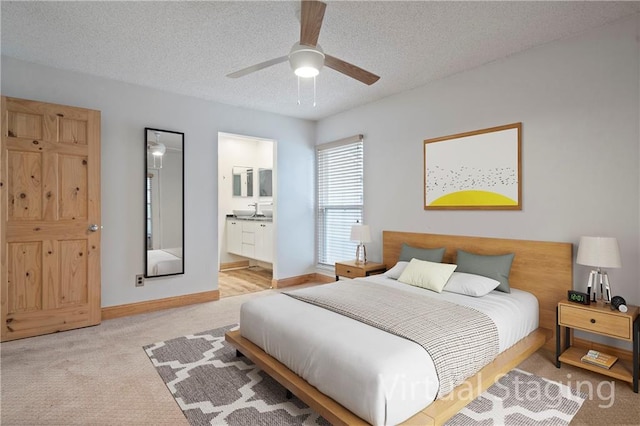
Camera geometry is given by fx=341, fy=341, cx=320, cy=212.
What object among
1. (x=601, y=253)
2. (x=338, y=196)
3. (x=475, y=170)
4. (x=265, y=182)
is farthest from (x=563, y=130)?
(x=265, y=182)

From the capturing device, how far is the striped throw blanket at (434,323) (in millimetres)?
1901

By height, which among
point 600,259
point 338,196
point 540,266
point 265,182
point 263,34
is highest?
point 263,34

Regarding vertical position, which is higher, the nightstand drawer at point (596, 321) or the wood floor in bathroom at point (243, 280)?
the nightstand drawer at point (596, 321)

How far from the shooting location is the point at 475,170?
3490 millimetres

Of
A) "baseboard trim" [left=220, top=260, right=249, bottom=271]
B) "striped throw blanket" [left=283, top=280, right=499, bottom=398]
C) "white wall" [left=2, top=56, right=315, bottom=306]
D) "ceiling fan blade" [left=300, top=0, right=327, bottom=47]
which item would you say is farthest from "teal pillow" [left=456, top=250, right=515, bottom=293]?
"baseboard trim" [left=220, top=260, right=249, bottom=271]

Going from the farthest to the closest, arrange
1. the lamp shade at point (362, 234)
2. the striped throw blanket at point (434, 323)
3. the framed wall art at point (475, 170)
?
the lamp shade at point (362, 234) → the framed wall art at point (475, 170) → the striped throw blanket at point (434, 323)

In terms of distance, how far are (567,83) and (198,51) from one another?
3.23m

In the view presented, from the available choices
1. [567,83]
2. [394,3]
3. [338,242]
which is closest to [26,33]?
[394,3]

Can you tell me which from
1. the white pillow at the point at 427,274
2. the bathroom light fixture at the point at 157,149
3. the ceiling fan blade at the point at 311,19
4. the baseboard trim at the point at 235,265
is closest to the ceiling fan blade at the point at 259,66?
the ceiling fan blade at the point at 311,19

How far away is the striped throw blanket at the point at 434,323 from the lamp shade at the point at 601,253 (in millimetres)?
914

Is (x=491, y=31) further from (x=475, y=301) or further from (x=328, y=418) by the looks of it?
(x=328, y=418)

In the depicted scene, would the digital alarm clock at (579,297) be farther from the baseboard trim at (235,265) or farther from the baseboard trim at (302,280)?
the baseboard trim at (235,265)

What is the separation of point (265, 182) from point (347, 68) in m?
4.44

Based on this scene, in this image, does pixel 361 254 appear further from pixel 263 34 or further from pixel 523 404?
pixel 263 34
